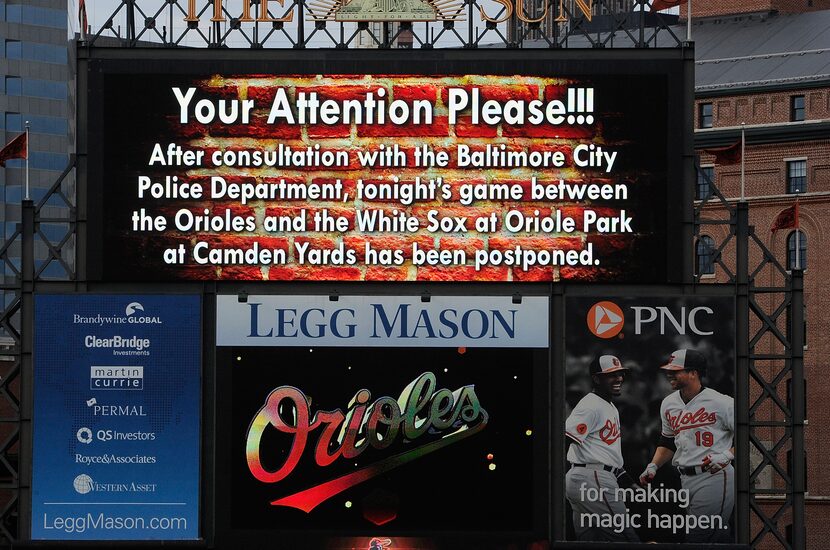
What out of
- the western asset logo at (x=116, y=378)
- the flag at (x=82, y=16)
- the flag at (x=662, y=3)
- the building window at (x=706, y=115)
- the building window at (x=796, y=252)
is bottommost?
the western asset logo at (x=116, y=378)

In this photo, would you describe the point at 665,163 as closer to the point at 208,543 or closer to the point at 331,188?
the point at 331,188

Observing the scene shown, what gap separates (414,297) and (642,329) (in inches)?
179

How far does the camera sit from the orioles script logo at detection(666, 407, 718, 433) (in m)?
38.5

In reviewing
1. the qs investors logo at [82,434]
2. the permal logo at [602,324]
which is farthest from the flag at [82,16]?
the permal logo at [602,324]

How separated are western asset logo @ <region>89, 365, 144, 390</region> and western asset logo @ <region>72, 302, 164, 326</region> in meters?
0.89

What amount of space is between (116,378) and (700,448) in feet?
38.0

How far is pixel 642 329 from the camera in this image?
38.7 metres

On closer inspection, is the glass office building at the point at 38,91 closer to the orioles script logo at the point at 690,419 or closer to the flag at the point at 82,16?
the flag at the point at 82,16

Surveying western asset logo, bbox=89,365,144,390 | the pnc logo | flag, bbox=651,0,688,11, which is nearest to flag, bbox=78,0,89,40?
the pnc logo

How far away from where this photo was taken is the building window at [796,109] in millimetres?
85562

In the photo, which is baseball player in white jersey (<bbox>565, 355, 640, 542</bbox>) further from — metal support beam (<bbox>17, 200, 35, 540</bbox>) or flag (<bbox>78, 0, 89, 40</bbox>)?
flag (<bbox>78, 0, 89, 40</bbox>)

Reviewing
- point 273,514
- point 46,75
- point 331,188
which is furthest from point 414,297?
point 46,75

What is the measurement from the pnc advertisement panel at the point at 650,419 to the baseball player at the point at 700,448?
0.02 meters

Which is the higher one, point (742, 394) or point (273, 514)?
point (742, 394)
